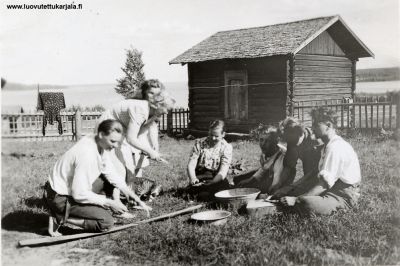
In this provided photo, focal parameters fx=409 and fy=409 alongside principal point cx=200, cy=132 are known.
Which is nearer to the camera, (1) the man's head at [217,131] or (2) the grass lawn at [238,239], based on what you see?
(2) the grass lawn at [238,239]

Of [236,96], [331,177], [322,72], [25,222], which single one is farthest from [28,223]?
[322,72]

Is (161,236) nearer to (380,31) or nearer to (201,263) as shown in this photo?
(201,263)

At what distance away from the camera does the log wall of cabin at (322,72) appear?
43.2 feet

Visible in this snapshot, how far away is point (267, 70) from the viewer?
12.9m

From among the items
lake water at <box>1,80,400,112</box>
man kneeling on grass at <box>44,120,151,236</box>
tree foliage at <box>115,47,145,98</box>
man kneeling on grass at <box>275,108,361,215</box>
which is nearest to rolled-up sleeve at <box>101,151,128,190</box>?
man kneeling on grass at <box>44,120,151,236</box>

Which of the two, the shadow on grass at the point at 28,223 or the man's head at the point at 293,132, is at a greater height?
the man's head at the point at 293,132

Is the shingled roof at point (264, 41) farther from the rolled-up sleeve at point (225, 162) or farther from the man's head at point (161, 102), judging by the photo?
the man's head at point (161, 102)

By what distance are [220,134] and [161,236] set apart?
73.5 inches

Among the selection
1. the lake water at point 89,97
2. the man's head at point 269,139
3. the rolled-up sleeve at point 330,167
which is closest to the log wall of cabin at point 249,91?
the lake water at point 89,97

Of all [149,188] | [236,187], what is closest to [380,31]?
[236,187]

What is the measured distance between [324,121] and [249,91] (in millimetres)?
9285

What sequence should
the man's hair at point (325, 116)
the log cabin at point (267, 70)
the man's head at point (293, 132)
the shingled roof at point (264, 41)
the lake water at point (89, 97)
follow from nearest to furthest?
the man's hair at point (325, 116), the man's head at point (293, 132), the lake water at point (89, 97), the shingled roof at point (264, 41), the log cabin at point (267, 70)

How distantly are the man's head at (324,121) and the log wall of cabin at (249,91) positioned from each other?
8392 mm

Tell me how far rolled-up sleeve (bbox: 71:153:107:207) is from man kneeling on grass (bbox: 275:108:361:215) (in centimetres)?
190
